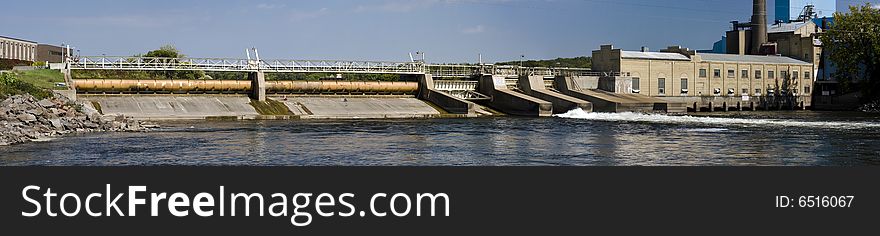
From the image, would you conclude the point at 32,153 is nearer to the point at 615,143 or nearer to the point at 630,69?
the point at 615,143

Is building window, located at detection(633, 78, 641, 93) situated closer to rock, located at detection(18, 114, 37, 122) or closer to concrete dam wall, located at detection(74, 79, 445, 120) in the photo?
concrete dam wall, located at detection(74, 79, 445, 120)

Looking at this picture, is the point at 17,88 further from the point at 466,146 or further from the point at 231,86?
the point at 466,146

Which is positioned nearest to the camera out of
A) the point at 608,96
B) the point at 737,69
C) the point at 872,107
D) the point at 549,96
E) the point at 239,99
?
the point at 239,99

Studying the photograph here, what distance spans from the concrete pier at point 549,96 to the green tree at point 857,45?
35101 mm

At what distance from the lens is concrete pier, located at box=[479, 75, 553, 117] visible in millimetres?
66750

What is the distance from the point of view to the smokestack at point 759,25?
336ft

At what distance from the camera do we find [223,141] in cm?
3722

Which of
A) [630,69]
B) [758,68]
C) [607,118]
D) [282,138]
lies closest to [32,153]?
[282,138]

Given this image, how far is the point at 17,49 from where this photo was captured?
116 meters

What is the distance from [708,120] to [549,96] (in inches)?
640

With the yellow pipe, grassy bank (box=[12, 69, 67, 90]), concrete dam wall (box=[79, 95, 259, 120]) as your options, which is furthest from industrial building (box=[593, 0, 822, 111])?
grassy bank (box=[12, 69, 67, 90])

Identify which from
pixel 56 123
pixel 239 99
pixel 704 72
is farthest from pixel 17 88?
pixel 704 72

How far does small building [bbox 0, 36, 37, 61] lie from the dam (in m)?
47.3

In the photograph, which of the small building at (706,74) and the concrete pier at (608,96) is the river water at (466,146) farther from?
the small building at (706,74)
